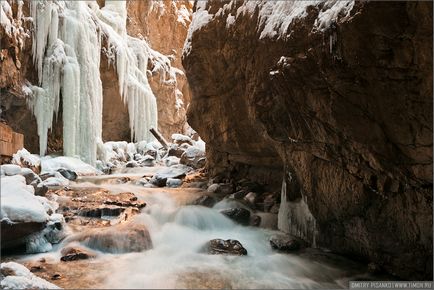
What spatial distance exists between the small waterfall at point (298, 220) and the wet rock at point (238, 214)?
0.78 metres

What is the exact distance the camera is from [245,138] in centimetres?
1021

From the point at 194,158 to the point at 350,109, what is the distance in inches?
504

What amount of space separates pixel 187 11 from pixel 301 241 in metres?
34.0

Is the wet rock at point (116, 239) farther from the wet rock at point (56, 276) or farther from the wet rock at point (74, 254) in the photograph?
the wet rock at point (56, 276)

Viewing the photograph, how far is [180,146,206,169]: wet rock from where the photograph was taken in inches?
662

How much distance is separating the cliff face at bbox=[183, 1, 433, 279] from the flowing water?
783mm

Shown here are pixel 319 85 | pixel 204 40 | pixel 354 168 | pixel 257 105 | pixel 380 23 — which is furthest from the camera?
pixel 204 40

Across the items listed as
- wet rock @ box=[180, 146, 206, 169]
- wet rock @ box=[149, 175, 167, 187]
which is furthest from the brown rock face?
wet rock @ box=[149, 175, 167, 187]

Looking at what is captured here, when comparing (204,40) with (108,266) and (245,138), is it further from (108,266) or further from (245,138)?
(108,266)

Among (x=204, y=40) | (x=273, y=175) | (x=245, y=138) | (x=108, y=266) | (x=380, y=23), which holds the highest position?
(x=204, y=40)

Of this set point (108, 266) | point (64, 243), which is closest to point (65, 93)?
point (64, 243)

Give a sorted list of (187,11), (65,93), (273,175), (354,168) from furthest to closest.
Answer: (187,11), (65,93), (273,175), (354,168)

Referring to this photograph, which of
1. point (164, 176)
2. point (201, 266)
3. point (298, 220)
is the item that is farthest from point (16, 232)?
point (164, 176)

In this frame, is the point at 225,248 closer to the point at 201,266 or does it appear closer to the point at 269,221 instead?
the point at 201,266
